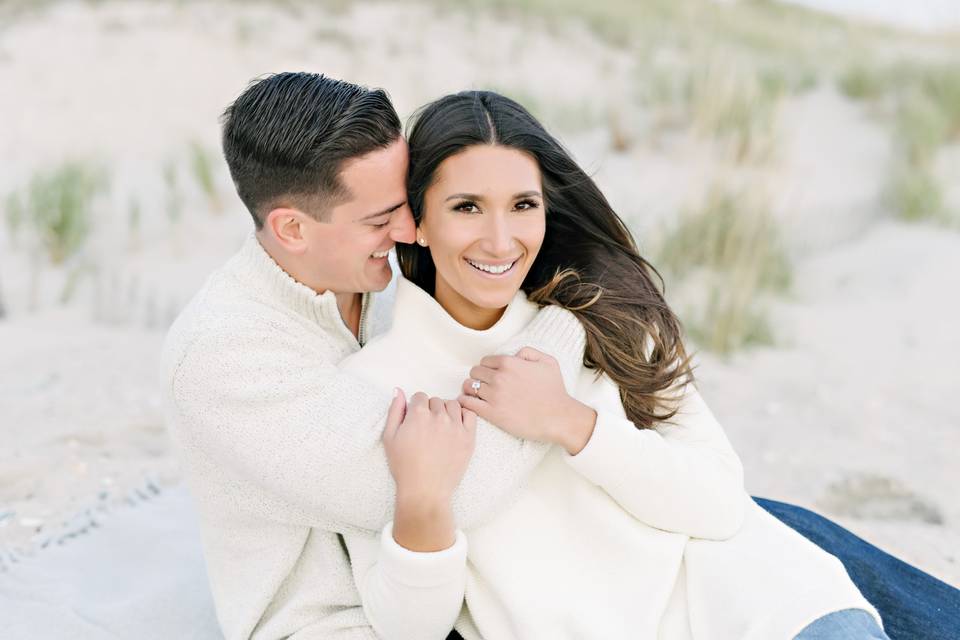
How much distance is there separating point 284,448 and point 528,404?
503 millimetres

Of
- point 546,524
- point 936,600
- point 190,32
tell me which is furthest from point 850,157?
point 546,524

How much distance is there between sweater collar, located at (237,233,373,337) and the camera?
2.33 m

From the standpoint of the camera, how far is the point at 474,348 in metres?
2.45

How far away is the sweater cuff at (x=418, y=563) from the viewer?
198cm

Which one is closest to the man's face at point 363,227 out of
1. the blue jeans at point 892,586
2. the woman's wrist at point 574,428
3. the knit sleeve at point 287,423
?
the knit sleeve at point 287,423

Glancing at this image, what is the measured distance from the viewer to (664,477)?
221 cm

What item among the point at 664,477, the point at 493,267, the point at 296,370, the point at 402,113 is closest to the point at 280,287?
the point at 296,370

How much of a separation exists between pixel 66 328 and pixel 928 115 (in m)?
7.41

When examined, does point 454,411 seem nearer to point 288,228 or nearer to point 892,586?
point 288,228

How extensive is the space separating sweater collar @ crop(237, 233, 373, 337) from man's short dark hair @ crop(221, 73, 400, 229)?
132 mm

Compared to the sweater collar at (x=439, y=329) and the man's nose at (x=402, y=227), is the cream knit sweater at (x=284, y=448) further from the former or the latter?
the man's nose at (x=402, y=227)

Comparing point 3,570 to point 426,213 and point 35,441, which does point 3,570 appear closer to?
point 35,441

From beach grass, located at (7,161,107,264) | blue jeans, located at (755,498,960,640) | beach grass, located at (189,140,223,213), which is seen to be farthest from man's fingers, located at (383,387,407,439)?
beach grass, located at (189,140,223,213)

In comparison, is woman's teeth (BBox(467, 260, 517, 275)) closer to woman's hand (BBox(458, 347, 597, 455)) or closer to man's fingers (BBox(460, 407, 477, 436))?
woman's hand (BBox(458, 347, 597, 455))
